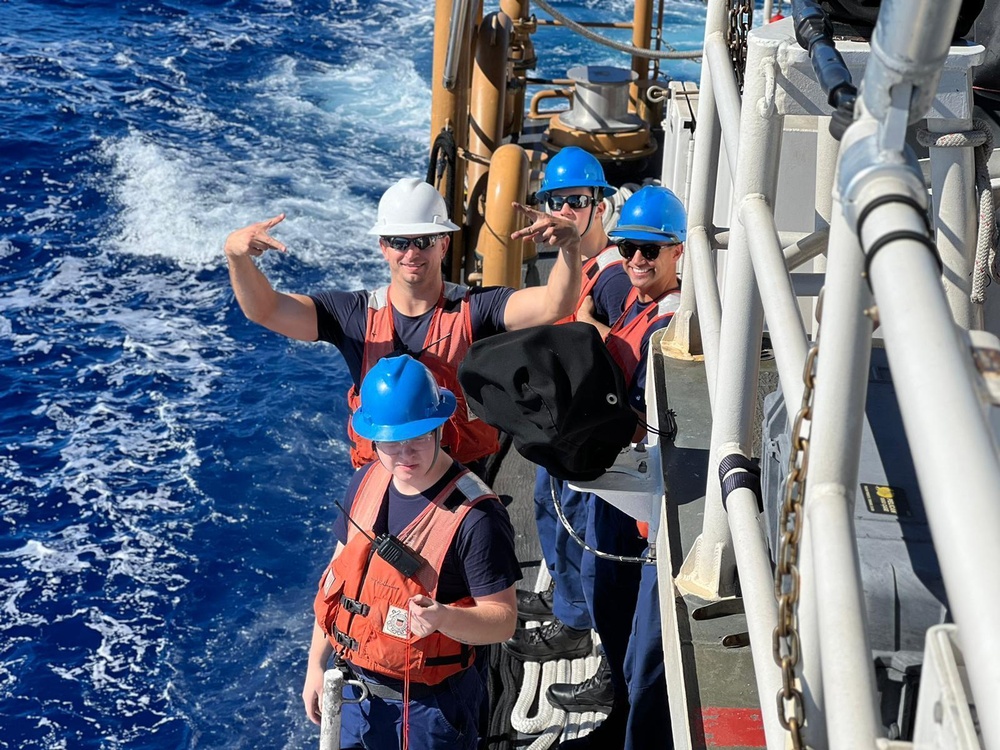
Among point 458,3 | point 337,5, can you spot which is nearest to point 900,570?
point 458,3

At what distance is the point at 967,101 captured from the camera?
195 cm

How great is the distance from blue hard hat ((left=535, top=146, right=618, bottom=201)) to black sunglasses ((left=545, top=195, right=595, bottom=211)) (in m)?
0.08

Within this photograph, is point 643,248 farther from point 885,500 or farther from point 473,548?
point 885,500

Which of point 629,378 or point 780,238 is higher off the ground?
point 780,238

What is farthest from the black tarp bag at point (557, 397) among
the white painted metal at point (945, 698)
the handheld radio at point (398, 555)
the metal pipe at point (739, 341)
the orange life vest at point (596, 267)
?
the white painted metal at point (945, 698)

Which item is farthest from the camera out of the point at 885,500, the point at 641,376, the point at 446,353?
the point at 446,353

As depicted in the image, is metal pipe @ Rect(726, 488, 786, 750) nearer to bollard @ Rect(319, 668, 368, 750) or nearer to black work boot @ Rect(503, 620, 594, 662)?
bollard @ Rect(319, 668, 368, 750)

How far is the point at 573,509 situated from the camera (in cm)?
419

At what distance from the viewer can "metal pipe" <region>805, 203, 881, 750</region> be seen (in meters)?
1.20

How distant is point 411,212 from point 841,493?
2.95 metres

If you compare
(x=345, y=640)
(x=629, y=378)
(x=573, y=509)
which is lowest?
(x=573, y=509)

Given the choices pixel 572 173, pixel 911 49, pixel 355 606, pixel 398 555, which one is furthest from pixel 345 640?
pixel 911 49

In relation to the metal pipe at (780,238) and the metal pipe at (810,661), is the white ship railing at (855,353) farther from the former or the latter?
the metal pipe at (780,238)

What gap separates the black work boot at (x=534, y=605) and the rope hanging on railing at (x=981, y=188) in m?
2.82
